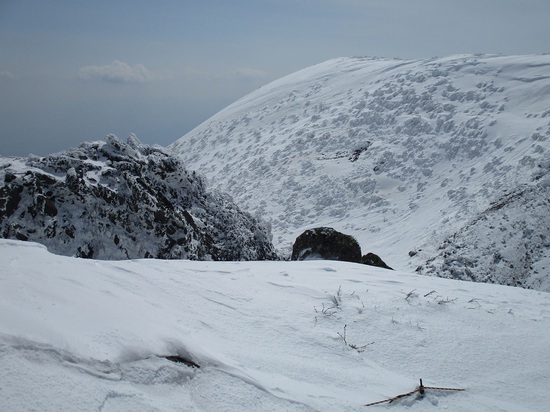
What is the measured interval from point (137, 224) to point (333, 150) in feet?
53.6

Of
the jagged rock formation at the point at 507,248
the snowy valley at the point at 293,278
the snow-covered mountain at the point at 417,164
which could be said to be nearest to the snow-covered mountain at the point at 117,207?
the snowy valley at the point at 293,278

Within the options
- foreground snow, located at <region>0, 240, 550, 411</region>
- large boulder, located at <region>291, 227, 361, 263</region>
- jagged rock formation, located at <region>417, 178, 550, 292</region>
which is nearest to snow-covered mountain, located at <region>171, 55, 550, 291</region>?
jagged rock formation, located at <region>417, 178, 550, 292</region>

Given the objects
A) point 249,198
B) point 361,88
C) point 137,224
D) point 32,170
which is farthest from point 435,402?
point 361,88

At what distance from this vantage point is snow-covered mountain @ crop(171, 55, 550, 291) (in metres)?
12.6

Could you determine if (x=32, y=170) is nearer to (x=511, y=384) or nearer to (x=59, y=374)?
(x=59, y=374)

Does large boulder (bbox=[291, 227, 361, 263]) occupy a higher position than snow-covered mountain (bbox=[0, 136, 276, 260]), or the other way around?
snow-covered mountain (bbox=[0, 136, 276, 260])

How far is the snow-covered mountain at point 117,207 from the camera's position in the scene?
8.30 meters

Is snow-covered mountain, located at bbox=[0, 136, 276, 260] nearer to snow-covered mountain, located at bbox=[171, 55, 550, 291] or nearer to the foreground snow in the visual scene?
snow-covered mountain, located at bbox=[171, 55, 550, 291]

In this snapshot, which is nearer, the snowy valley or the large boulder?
the snowy valley

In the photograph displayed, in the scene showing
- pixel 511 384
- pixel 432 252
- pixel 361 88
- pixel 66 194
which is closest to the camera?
pixel 511 384

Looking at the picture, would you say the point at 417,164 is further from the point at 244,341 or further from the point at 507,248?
the point at 244,341

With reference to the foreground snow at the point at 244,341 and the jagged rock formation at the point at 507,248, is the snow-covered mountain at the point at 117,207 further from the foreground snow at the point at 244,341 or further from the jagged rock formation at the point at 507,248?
the jagged rock formation at the point at 507,248

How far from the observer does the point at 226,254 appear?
1066 cm

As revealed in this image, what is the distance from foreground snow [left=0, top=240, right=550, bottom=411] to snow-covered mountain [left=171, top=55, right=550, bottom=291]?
707 cm
